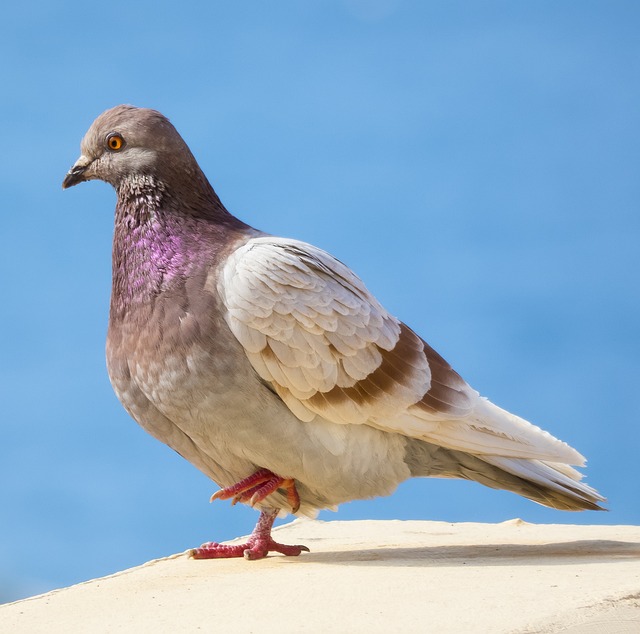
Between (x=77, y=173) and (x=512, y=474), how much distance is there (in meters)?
3.08

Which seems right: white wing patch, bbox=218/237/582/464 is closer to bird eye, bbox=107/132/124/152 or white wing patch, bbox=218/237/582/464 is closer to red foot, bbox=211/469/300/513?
red foot, bbox=211/469/300/513

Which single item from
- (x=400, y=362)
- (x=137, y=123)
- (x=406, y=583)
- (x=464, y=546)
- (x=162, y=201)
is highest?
(x=137, y=123)

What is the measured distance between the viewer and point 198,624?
473cm

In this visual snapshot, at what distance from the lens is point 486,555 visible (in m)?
6.05

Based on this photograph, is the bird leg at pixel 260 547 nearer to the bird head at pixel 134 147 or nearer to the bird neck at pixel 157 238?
the bird neck at pixel 157 238

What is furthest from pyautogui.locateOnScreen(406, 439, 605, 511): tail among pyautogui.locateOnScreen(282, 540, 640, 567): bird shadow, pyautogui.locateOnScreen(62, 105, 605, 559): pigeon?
pyautogui.locateOnScreen(282, 540, 640, 567): bird shadow

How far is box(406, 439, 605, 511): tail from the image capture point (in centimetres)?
602

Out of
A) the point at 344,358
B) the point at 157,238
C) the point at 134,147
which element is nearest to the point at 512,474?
the point at 344,358

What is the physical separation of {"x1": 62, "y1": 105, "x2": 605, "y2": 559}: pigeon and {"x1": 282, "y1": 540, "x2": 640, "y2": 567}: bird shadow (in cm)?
28

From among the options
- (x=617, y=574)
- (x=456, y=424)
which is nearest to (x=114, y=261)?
(x=456, y=424)

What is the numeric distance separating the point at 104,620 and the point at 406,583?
4.74 feet

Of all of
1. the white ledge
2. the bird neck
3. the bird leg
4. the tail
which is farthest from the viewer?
the bird leg

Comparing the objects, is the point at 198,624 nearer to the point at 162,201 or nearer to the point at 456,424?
the point at 456,424

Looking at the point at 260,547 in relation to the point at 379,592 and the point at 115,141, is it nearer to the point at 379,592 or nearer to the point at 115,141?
the point at 379,592
